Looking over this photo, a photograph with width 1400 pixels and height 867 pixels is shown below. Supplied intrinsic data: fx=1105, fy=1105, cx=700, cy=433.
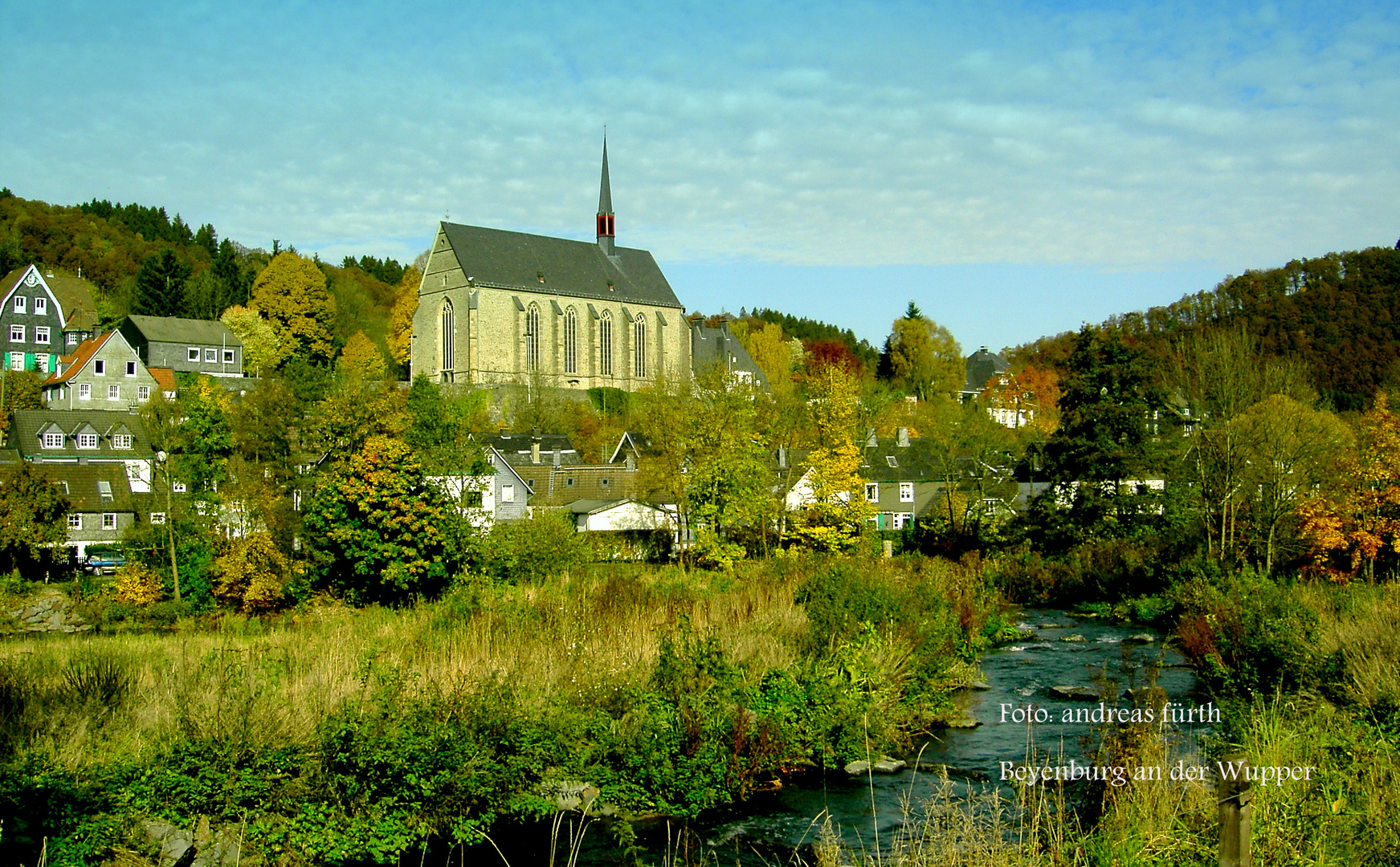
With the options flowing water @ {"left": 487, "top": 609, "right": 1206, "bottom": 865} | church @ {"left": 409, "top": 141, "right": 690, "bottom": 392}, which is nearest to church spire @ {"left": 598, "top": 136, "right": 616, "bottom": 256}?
church @ {"left": 409, "top": 141, "right": 690, "bottom": 392}

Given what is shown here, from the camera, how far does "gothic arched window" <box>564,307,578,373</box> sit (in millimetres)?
86688

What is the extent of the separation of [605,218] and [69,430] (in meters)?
48.8

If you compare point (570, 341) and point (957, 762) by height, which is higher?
point (570, 341)

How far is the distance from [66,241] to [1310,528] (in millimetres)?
105215

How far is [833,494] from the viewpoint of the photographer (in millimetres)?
42000

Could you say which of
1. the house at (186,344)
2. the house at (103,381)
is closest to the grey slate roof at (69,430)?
the house at (103,381)

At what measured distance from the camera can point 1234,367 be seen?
1467 inches

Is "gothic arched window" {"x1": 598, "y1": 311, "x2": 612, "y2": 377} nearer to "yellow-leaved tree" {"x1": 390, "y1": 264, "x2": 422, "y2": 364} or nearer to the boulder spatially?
"yellow-leaved tree" {"x1": 390, "y1": 264, "x2": 422, "y2": 364}

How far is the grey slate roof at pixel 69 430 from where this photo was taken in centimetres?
5700

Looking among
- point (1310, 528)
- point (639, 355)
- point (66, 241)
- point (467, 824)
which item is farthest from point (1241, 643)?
point (66, 241)

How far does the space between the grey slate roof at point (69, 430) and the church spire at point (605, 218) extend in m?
43.3

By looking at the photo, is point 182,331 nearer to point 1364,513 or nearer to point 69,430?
Result: point 69,430

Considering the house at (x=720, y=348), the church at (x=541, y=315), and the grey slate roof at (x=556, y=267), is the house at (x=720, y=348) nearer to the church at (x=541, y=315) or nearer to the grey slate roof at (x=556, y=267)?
the church at (x=541, y=315)

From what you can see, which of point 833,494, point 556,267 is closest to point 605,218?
point 556,267
